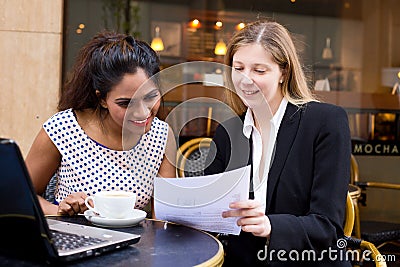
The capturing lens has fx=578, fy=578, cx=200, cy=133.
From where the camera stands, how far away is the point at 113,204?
4.50 feet

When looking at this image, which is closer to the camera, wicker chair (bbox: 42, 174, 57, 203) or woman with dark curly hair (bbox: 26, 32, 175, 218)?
woman with dark curly hair (bbox: 26, 32, 175, 218)

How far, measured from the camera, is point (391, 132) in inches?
200

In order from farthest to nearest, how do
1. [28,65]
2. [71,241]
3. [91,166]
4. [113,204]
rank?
[28,65] → [91,166] → [113,204] → [71,241]

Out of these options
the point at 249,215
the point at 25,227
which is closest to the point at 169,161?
the point at 249,215

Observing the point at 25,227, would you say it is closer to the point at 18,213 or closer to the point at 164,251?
the point at 18,213

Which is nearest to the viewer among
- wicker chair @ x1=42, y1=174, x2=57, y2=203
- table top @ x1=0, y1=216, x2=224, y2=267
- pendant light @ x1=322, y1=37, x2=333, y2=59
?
table top @ x1=0, y1=216, x2=224, y2=267

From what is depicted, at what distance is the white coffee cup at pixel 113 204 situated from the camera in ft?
4.50

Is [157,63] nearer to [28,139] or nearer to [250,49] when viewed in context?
[250,49]

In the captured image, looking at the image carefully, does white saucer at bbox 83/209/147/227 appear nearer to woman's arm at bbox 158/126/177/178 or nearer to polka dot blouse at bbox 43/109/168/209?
polka dot blouse at bbox 43/109/168/209

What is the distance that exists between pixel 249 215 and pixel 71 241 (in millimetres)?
385

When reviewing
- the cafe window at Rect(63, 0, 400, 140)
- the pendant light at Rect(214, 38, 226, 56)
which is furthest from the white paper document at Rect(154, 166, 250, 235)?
the pendant light at Rect(214, 38, 226, 56)

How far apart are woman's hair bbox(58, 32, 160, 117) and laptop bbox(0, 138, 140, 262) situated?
2.04ft

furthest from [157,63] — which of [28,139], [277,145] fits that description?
[28,139]

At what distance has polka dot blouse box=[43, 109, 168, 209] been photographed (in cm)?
167
